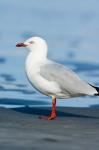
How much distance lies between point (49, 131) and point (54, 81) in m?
2.11

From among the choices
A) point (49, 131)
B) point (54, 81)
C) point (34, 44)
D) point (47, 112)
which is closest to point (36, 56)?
point (34, 44)

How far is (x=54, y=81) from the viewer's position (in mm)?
10383

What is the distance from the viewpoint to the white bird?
10.3 metres

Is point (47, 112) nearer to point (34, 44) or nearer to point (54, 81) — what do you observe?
point (34, 44)

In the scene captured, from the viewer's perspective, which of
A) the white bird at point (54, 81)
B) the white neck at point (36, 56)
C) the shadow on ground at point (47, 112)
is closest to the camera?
the white bird at point (54, 81)

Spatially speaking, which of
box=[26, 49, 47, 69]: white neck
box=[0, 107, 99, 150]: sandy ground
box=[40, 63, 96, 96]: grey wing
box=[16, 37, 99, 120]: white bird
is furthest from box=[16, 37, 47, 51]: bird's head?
box=[0, 107, 99, 150]: sandy ground

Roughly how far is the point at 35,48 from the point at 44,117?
4.28 ft

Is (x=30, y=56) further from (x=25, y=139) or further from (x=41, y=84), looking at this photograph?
(x=25, y=139)

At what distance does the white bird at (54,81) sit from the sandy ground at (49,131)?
386 millimetres

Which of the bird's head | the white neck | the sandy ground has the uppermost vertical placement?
the bird's head

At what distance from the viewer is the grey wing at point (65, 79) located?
10.4 m

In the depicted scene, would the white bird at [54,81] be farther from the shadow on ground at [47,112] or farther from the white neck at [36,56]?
the shadow on ground at [47,112]

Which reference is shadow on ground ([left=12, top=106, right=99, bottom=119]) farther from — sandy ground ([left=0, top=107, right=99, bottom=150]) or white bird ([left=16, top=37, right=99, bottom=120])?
white bird ([left=16, top=37, right=99, bottom=120])

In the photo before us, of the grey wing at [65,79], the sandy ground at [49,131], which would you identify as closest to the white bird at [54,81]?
the grey wing at [65,79]
